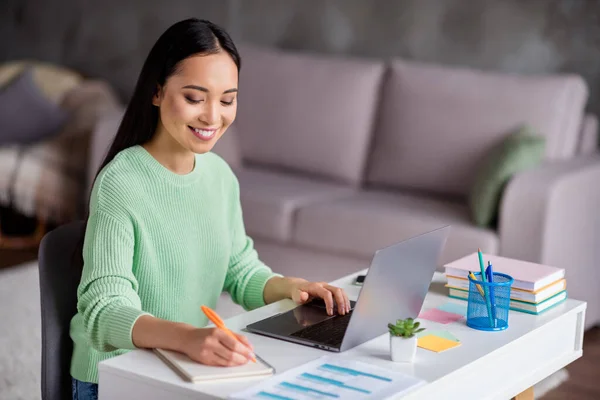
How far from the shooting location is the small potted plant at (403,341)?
1.55 metres

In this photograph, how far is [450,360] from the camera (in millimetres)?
1575

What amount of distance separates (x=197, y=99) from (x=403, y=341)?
58 centimetres

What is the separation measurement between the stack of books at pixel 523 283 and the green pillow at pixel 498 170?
1347 mm

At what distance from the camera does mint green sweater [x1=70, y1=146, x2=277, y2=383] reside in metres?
1.65

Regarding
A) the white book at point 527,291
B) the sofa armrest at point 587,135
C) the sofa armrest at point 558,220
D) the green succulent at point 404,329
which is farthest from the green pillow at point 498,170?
the green succulent at point 404,329

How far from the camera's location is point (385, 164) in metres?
4.00

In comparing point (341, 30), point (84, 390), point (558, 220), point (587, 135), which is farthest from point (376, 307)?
point (341, 30)

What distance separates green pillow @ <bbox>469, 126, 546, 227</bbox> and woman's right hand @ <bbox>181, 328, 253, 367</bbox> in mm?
2046

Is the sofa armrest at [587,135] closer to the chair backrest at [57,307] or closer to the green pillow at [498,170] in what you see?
the green pillow at [498,170]

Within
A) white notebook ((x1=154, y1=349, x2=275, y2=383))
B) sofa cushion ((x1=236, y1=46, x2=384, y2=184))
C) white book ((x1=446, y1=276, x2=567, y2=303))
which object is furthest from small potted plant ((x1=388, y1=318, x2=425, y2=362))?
sofa cushion ((x1=236, y1=46, x2=384, y2=184))

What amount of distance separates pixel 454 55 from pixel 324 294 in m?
2.67

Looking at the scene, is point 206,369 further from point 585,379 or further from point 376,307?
point 585,379

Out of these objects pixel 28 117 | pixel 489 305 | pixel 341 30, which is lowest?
pixel 28 117

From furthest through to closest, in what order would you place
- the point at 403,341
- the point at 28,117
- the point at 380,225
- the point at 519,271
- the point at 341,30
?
1. the point at 28,117
2. the point at 341,30
3. the point at 380,225
4. the point at 519,271
5. the point at 403,341
